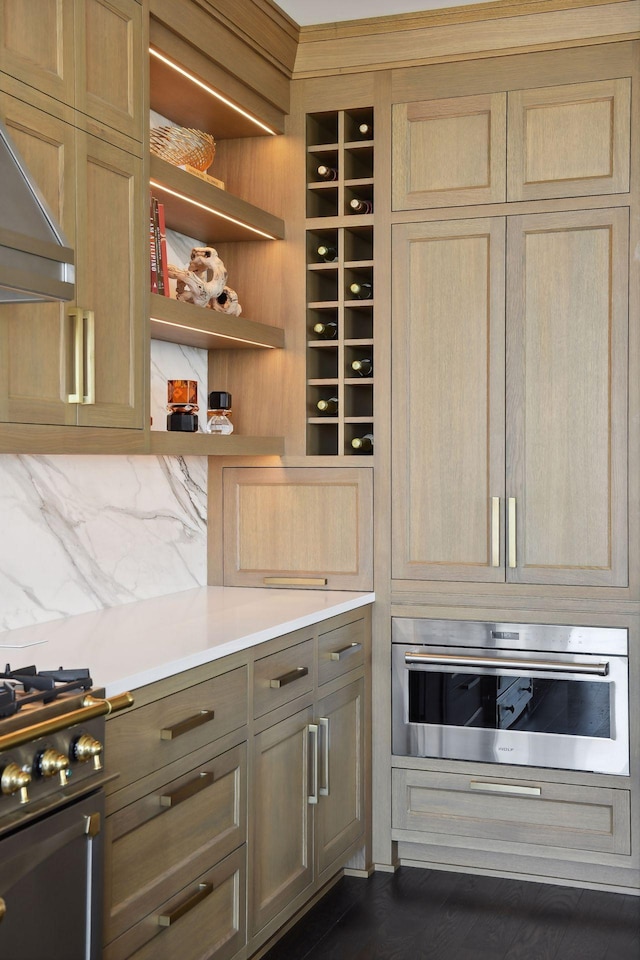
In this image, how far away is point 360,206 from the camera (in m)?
3.59

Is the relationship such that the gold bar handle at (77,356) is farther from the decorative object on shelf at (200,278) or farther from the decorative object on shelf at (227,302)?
the decorative object on shelf at (227,302)

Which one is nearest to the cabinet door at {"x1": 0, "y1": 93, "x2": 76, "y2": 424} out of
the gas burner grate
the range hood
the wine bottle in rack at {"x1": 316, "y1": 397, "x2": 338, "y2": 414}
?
the range hood

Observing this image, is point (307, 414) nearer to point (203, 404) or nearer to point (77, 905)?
point (203, 404)

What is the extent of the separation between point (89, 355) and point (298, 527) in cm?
141

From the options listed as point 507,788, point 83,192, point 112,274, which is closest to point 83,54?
point 83,192

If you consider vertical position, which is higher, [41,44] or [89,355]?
[41,44]

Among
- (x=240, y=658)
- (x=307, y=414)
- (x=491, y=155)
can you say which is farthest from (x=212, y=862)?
(x=491, y=155)

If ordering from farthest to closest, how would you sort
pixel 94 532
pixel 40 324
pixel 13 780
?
pixel 94 532 → pixel 40 324 → pixel 13 780

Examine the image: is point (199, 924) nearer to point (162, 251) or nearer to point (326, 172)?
point (162, 251)

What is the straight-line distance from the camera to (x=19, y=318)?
7.22 feet

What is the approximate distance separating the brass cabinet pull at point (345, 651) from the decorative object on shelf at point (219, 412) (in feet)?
2.59

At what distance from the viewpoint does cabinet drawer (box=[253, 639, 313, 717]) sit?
8.87 feet

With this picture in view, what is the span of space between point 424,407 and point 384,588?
0.63 meters

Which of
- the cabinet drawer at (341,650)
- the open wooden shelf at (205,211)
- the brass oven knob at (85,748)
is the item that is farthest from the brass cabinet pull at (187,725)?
the open wooden shelf at (205,211)
